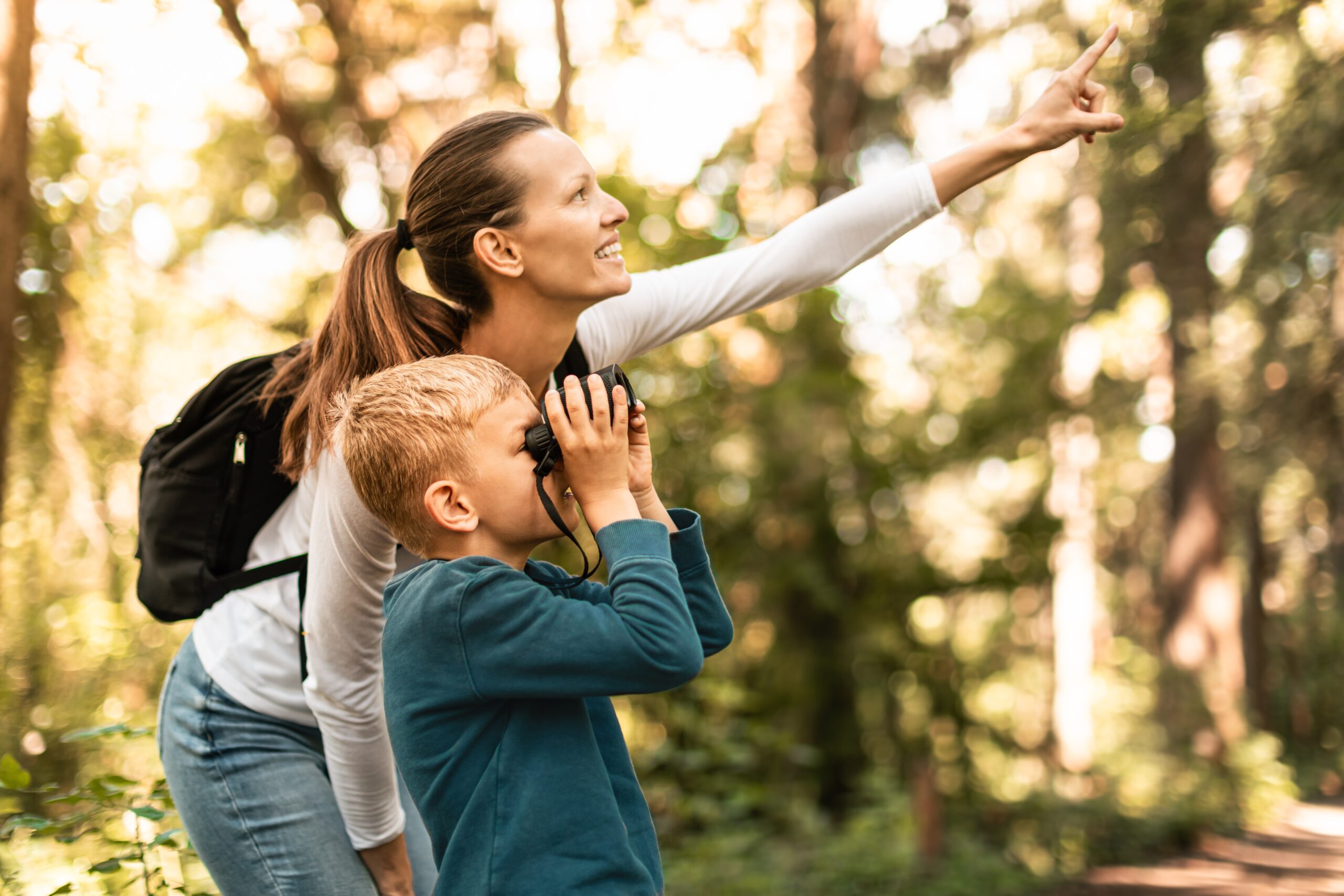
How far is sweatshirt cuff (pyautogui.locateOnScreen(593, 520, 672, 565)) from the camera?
1470 millimetres

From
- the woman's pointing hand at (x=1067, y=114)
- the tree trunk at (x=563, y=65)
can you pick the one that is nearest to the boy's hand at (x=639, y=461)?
the woman's pointing hand at (x=1067, y=114)

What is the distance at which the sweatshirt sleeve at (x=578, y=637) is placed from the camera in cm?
140

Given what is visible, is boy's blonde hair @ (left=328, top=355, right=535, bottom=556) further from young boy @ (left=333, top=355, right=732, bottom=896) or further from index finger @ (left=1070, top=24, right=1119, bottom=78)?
index finger @ (left=1070, top=24, right=1119, bottom=78)

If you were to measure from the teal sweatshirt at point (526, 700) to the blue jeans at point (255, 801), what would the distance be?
0.39m

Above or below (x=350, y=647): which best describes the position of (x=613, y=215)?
above

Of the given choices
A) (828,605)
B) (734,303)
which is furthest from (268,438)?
(828,605)

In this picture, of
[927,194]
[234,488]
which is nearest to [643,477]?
[234,488]

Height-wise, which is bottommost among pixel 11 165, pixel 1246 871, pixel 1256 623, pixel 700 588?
pixel 1246 871

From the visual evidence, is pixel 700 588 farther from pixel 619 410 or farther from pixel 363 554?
pixel 363 554

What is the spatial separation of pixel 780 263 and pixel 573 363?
1.73 feet

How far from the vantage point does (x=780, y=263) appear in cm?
230

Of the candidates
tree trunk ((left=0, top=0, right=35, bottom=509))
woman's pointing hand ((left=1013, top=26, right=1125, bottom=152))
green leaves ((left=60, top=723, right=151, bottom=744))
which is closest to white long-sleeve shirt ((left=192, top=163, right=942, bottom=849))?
woman's pointing hand ((left=1013, top=26, right=1125, bottom=152))

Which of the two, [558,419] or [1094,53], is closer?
[558,419]

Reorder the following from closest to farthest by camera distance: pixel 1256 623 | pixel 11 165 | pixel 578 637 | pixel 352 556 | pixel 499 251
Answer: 1. pixel 578 637
2. pixel 352 556
3. pixel 499 251
4. pixel 11 165
5. pixel 1256 623
